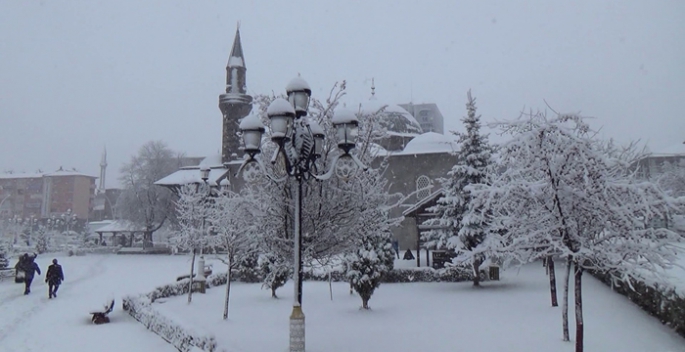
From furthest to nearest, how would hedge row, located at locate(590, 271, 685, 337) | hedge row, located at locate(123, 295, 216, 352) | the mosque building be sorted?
the mosque building → hedge row, located at locate(590, 271, 685, 337) → hedge row, located at locate(123, 295, 216, 352)

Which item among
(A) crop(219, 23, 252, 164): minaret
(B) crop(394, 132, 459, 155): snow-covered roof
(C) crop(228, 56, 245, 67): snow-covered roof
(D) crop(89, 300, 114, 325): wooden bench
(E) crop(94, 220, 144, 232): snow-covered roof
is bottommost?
(D) crop(89, 300, 114, 325): wooden bench

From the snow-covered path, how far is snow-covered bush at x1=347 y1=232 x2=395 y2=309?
567 centimetres

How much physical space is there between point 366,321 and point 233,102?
3508 cm

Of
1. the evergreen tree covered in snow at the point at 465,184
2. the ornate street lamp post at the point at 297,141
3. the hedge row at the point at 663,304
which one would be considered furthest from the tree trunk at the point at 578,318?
the evergreen tree covered in snow at the point at 465,184

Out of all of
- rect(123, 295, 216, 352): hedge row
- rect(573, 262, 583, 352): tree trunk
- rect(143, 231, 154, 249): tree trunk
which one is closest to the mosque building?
rect(143, 231, 154, 249): tree trunk

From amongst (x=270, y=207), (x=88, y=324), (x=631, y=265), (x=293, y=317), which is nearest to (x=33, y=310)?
(x=88, y=324)

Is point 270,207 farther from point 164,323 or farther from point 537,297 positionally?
point 537,297

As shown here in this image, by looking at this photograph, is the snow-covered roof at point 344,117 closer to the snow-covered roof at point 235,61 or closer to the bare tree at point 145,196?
the bare tree at point 145,196

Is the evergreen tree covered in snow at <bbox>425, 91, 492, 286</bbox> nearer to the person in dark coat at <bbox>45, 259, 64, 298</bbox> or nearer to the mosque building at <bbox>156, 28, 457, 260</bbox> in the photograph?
the mosque building at <bbox>156, 28, 457, 260</bbox>

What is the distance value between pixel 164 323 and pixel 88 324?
317 cm

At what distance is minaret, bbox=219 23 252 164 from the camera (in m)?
44.2

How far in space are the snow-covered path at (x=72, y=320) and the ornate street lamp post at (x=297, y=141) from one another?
3937 millimetres

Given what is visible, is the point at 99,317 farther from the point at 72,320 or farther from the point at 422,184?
the point at 422,184

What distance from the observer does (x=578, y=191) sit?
24.2 feet
